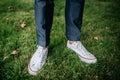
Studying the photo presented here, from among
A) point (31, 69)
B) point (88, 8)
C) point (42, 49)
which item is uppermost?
point (88, 8)

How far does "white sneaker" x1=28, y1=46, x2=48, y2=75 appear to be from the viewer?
247 centimetres

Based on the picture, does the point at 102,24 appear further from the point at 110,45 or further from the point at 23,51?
the point at 23,51

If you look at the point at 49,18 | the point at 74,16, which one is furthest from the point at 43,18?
the point at 74,16

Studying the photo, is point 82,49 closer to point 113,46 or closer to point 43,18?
point 113,46

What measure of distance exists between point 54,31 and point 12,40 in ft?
1.93

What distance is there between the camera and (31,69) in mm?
2473

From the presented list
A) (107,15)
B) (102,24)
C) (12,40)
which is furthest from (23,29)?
(107,15)

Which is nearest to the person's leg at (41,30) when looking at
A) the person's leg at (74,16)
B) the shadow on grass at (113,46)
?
the person's leg at (74,16)

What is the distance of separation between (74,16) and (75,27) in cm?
14

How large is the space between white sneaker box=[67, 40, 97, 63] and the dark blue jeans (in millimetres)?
90

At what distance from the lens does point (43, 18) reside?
238 centimetres

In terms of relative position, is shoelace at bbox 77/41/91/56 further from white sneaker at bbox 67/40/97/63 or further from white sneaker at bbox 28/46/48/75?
white sneaker at bbox 28/46/48/75

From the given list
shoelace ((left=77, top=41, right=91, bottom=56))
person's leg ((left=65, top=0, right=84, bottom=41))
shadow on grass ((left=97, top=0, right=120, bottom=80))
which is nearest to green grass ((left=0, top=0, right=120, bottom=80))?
shadow on grass ((left=97, top=0, right=120, bottom=80))

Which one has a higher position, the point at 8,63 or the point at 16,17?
the point at 16,17
